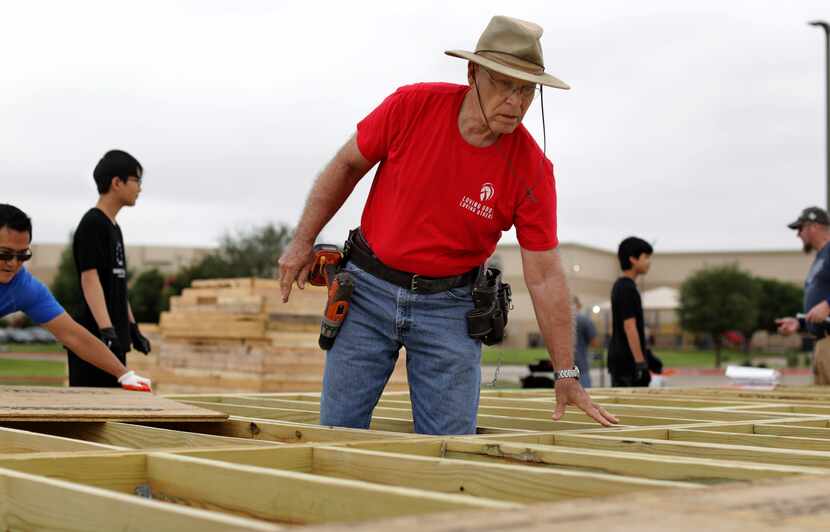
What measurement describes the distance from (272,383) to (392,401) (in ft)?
15.6

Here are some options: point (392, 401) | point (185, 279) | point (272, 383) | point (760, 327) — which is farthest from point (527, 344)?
point (392, 401)

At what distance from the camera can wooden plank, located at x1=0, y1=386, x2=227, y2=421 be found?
13.2ft

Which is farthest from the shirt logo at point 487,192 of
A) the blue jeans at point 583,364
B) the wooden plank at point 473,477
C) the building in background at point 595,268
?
the building in background at point 595,268

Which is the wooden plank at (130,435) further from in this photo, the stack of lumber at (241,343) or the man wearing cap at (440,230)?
the stack of lumber at (241,343)

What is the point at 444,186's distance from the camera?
4.23 metres

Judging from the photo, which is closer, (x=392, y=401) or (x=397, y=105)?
(x=397, y=105)

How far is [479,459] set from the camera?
132 inches

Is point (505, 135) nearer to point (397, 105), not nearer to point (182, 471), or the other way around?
point (397, 105)

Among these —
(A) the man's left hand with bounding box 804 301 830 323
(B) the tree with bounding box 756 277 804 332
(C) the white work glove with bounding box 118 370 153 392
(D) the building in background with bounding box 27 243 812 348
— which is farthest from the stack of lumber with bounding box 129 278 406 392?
(D) the building in background with bounding box 27 243 812 348

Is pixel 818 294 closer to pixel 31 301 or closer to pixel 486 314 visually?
pixel 486 314

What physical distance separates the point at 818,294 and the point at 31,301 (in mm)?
6486

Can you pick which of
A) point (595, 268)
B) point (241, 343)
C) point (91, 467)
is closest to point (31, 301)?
point (91, 467)

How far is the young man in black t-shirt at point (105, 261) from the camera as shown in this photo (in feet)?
20.8

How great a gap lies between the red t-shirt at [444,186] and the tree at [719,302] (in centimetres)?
5016
